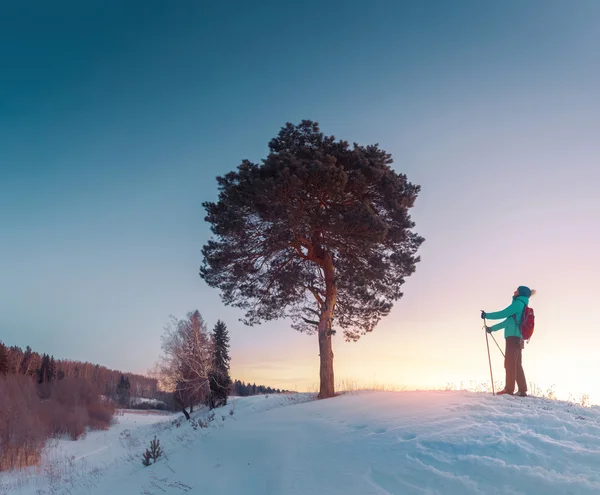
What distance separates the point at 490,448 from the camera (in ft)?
20.9

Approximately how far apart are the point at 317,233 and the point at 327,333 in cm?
377

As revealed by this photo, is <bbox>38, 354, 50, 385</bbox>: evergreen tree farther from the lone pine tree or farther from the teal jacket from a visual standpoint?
the teal jacket

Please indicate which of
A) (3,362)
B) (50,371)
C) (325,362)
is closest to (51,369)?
(50,371)

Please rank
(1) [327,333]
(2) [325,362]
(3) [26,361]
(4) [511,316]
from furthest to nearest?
1. (3) [26,361]
2. (1) [327,333]
3. (2) [325,362]
4. (4) [511,316]

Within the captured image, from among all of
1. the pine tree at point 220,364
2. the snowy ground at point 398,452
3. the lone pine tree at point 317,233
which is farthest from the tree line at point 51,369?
the snowy ground at point 398,452

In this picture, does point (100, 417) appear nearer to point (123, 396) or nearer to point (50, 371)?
point (50, 371)

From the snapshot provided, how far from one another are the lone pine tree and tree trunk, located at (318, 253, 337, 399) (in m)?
0.04

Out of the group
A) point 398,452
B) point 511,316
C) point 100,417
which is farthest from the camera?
point 100,417

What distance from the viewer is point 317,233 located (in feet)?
52.6

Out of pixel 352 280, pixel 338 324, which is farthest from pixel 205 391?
pixel 352 280

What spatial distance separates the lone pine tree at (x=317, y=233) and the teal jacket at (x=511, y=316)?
4.45 meters

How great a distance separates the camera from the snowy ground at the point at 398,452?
225 inches

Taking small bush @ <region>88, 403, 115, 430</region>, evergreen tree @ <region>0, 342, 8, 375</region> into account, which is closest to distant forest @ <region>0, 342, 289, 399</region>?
evergreen tree @ <region>0, 342, 8, 375</region>

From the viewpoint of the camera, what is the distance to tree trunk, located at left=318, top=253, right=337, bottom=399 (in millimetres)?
15277
